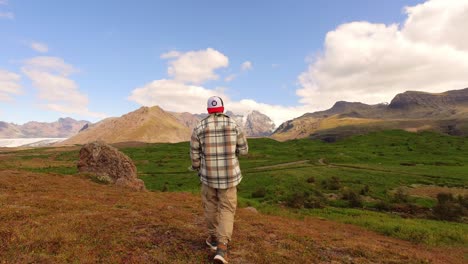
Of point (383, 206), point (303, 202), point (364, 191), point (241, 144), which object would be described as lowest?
point (383, 206)

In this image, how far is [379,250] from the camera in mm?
12117

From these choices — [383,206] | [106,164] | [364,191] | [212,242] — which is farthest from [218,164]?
[364,191]

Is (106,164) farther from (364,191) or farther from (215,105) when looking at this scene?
(364,191)

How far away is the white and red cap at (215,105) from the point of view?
31.7 ft

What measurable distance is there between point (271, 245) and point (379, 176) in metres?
51.4

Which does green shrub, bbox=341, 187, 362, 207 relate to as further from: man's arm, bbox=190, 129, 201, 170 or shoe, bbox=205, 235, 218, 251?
man's arm, bbox=190, 129, 201, 170

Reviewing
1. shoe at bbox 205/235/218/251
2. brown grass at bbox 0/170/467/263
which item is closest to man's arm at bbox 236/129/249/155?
shoe at bbox 205/235/218/251

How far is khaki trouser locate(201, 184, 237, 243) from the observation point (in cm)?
937

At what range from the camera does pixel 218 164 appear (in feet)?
31.0

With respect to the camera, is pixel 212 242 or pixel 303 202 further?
pixel 303 202

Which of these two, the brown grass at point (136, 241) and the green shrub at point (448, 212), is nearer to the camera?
the brown grass at point (136, 241)

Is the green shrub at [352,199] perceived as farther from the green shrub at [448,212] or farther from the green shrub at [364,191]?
the green shrub at [448,212]

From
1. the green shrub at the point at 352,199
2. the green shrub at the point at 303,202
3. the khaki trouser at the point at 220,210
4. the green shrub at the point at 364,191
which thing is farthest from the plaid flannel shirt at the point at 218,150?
the green shrub at the point at 364,191

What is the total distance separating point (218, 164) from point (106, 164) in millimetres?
29952
